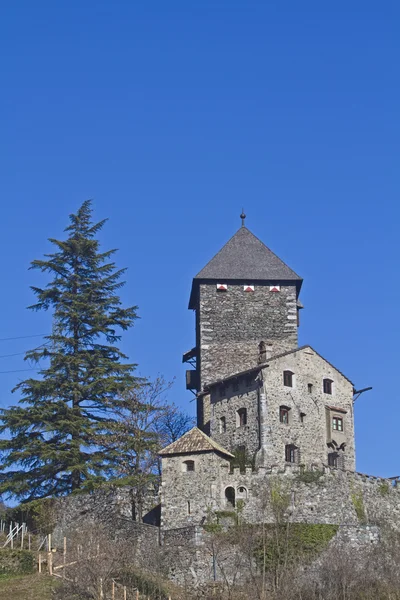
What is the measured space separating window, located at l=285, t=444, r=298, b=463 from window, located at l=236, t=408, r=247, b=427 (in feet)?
8.03

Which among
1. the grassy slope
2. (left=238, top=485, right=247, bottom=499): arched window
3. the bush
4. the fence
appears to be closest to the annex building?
(left=238, top=485, right=247, bottom=499): arched window

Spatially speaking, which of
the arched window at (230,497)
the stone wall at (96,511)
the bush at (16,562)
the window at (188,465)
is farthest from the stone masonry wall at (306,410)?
the bush at (16,562)

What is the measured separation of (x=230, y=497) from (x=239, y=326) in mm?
13266

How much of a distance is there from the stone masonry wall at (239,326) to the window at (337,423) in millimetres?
5011

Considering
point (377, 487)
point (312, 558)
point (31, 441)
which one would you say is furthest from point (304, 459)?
point (31, 441)

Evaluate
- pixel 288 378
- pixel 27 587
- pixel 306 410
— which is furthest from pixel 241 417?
pixel 27 587

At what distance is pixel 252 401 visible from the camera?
2495 inches

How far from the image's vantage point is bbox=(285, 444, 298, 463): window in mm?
62469

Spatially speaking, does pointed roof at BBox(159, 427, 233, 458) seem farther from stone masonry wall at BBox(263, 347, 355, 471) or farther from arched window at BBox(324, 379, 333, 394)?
arched window at BBox(324, 379, 333, 394)

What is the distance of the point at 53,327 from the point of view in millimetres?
64062

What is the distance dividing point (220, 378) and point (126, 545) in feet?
46.3

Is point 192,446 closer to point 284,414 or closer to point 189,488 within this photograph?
point 189,488

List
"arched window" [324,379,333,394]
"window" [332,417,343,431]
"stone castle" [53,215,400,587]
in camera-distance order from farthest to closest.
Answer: "arched window" [324,379,333,394] < "window" [332,417,343,431] < "stone castle" [53,215,400,587]

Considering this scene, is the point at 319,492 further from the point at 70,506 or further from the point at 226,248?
the point at 226,248
